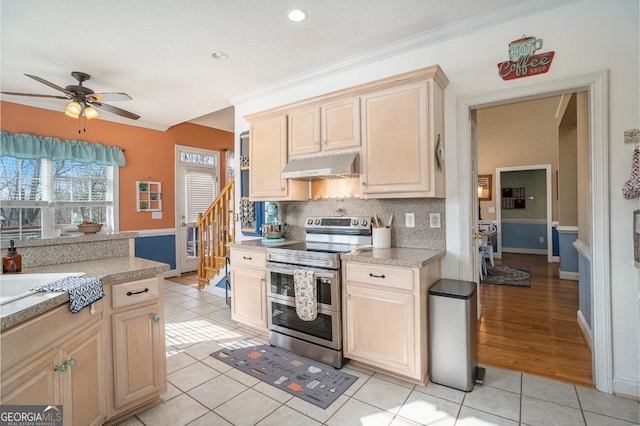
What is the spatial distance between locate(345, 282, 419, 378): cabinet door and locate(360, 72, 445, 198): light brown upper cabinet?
0.84 m

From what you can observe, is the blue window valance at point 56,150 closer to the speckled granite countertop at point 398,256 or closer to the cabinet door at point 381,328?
the speckled granite countertop at point 398,256

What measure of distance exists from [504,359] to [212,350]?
101 inches

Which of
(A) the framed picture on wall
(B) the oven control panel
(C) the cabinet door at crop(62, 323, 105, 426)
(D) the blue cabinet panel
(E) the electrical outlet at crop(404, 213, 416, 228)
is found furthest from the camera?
(A) the framed picture on wall

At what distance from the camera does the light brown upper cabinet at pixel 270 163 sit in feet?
10.8

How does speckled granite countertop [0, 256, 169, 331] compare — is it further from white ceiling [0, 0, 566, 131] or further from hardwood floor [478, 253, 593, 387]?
hardwood floor [478, 253, 593, 387]

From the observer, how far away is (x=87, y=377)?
5.33 feet

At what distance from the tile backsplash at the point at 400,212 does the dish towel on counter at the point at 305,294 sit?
0.87 meters

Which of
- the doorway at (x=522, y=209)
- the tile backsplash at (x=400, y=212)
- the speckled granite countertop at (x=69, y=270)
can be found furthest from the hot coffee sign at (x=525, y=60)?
the doorway at (x=522, y=209)

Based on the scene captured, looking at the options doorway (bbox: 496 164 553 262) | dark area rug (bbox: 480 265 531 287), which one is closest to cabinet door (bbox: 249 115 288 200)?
dark area rug (bbox: 480 265 531 287)

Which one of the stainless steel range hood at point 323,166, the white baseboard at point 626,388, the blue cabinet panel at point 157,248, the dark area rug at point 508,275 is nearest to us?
the white baseboard at point 626,388

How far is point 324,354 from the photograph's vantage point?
262 cm

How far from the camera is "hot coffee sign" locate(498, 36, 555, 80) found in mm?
2338

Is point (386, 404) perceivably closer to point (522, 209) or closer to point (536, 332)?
point (536, 332)

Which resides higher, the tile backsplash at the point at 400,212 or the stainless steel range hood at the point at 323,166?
the stainless steel range hood at the point at 323,166
